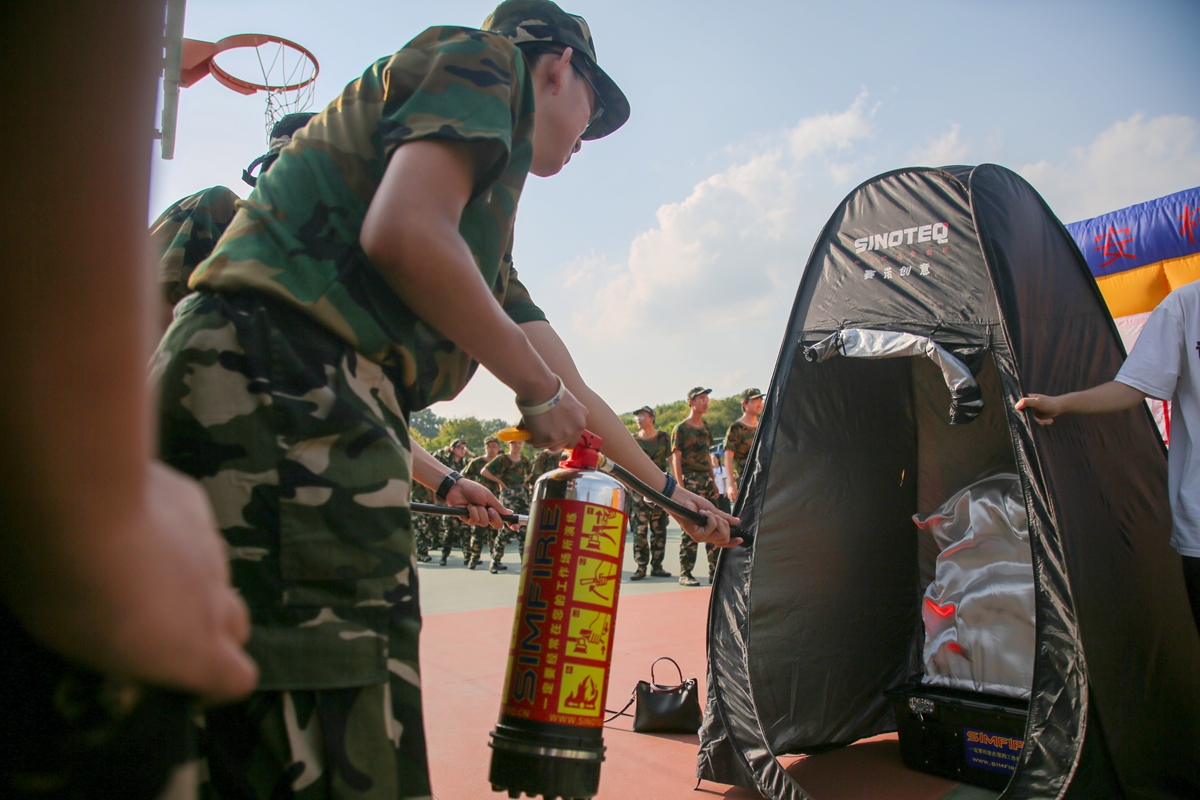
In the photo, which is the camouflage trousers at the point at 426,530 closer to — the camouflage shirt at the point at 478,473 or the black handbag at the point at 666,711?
the camouflage shirt at the point at 478,473

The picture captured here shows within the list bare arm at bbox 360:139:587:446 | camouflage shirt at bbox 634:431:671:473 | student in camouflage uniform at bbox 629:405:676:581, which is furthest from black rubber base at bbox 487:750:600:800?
camouflage shirt at bbox 634:431:671:473

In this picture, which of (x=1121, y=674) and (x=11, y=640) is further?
(x=1121, y=674)

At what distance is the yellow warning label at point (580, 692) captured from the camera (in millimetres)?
1179

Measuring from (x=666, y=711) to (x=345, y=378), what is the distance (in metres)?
3.07

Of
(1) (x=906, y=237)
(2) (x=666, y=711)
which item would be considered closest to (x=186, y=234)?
(1) (x=906, y=237)

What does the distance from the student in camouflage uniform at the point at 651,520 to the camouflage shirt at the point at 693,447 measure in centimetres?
42

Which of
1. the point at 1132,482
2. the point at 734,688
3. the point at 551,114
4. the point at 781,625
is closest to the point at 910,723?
the point at 781,625

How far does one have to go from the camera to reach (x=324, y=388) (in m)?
0.98

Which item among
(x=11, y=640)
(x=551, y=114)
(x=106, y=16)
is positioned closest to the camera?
(x=106, y=16)

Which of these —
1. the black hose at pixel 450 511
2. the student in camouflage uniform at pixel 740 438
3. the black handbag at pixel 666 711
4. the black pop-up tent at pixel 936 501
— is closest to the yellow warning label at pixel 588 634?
the black hose at pixel 450 511

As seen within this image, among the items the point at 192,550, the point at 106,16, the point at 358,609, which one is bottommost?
the point at 358,609

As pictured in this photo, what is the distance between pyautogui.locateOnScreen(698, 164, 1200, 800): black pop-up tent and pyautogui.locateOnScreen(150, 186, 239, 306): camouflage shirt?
2.18 m

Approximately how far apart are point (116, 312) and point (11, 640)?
0.87 ft

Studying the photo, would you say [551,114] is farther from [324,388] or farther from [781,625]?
[781,625]
